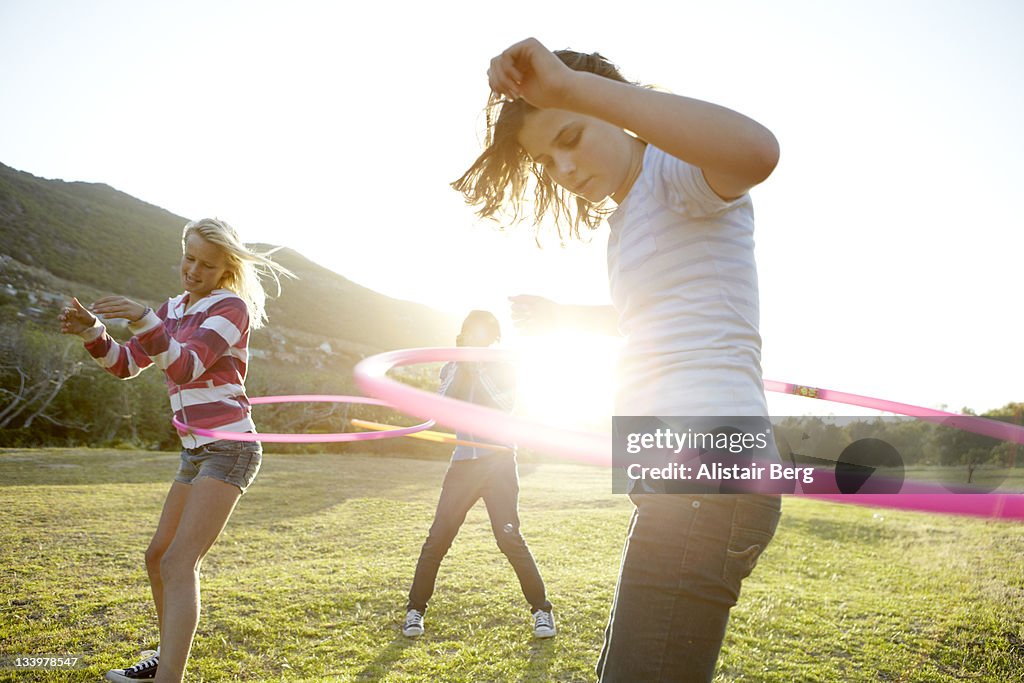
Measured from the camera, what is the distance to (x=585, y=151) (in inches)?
61.2

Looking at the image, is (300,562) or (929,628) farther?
(300,562)

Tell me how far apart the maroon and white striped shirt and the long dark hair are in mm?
1628

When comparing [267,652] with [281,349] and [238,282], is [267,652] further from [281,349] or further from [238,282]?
[281,349]

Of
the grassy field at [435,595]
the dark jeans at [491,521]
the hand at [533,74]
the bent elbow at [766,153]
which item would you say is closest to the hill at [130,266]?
the grassy field at [435,595]

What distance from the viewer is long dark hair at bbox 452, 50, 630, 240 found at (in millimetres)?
1847

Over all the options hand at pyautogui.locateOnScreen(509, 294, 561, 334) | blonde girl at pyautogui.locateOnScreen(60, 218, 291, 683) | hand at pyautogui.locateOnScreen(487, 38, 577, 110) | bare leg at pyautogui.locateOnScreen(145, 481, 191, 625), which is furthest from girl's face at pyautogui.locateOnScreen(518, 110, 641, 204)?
bare leg at pyautogui.locateOnScreen(145, 481, 191, 625)

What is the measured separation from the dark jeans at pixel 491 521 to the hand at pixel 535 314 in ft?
8.52

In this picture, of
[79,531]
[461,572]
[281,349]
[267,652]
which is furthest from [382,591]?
[281,349]

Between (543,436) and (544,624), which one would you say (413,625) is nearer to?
(544,624)

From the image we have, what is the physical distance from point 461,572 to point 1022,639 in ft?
15.0

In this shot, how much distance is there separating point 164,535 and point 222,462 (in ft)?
1.50

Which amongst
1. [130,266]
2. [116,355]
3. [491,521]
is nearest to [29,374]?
[116,355]

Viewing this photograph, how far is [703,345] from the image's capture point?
4.53 feet

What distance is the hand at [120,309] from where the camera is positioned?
279 cm
